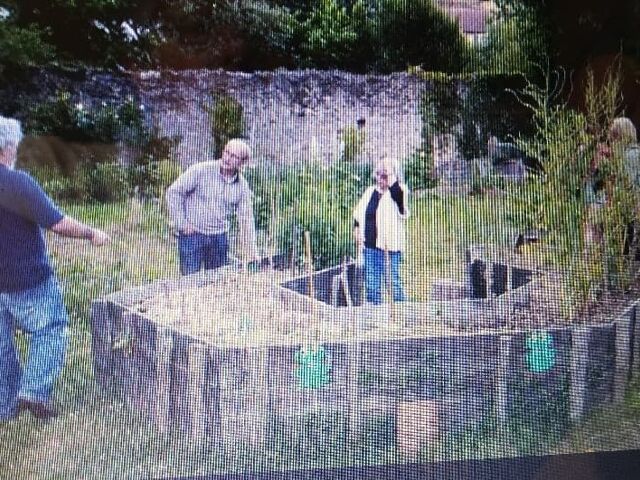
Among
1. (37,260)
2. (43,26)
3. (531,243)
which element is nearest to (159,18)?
(43,26)

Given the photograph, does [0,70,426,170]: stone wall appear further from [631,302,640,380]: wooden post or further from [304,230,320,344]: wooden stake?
[631,302,640,380]: wooden post

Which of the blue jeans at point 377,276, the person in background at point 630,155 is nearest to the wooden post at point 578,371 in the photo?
the person in background at point 630,155

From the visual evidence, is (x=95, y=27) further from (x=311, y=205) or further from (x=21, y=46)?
(x=311, y=205)

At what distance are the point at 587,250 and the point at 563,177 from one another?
0.11 metres

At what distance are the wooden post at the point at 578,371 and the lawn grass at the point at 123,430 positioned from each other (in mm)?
64

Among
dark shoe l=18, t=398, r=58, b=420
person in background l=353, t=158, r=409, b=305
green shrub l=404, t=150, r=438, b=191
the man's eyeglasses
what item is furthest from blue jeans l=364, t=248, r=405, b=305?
dark shoe l=18, t=398, r=58, b=420

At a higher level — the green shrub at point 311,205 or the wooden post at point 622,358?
the green shrub at point 311,205

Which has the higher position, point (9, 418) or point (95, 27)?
point (95, 27)

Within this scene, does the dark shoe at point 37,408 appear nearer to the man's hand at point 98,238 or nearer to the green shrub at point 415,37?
the man's hand at point 98,238

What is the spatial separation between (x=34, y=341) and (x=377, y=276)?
471 millimetres

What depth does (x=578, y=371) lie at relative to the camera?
946mm

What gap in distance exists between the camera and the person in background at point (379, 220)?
37.0 inches

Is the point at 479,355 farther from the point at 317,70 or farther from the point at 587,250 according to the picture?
the point at 317,70

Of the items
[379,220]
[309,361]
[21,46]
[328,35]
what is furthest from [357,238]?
[21,46]
